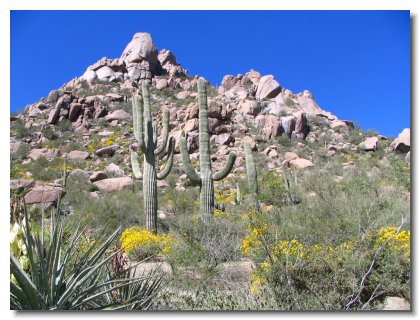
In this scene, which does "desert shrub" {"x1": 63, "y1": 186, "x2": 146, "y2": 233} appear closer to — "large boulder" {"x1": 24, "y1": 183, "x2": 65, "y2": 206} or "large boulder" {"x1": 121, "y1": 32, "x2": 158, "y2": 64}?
"large boulder" {"x1": 24, "y1": 183, "x2": 65, "y2": 206}

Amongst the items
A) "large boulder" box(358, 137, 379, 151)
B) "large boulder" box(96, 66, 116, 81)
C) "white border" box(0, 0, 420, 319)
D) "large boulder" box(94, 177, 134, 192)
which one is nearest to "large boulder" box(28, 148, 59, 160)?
"large boulder" box(94, 177, 134, 192)

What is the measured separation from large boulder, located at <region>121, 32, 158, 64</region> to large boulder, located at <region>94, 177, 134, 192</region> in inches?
888

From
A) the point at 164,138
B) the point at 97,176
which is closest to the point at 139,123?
the point at 164,138

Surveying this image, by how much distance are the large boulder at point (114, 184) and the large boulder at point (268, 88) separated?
17.7 meters


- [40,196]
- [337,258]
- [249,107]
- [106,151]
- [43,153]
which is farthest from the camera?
[249,107]

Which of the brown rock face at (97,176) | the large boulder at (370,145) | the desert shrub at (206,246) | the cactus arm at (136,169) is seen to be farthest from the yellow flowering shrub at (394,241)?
the large boulder at (370,145)

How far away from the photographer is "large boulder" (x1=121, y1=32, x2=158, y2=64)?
129 feet

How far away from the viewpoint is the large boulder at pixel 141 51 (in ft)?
129

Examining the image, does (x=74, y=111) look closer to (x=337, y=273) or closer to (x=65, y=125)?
(x=65, y=125)

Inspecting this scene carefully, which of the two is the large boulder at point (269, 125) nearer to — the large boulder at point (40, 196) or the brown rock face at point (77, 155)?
the brown rock face at point (77, 155)

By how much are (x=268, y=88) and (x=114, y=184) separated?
62.2 feet

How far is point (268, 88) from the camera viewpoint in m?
34.5
